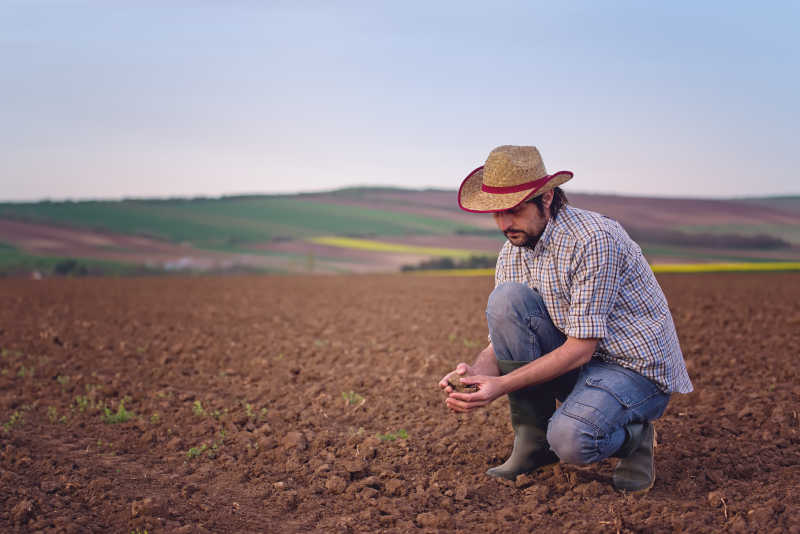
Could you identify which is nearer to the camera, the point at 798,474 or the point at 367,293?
the point at 798,474

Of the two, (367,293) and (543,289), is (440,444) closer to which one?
(543,289)

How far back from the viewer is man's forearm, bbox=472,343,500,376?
3307 mm

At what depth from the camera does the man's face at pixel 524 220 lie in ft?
9.70

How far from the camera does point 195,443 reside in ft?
14.3

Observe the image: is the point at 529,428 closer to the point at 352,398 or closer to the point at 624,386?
the point at 624,386

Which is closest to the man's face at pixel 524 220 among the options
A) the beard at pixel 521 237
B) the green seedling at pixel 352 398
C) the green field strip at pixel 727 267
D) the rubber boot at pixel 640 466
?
the beard at pixel 521 237

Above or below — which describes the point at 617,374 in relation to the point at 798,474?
above

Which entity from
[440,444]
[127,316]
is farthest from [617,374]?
[127,316]

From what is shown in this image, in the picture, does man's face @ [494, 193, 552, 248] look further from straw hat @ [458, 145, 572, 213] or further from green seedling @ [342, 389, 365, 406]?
green seedling @ [342, 389, 365, 406]

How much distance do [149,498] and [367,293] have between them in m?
12.4

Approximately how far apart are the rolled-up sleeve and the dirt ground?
803 millimetres

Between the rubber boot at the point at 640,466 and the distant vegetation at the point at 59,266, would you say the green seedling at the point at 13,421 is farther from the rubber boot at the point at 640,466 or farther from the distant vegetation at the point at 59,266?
the distant vegetation at the point at 59,266

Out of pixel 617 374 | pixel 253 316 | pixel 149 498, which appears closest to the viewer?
pixel 617 374

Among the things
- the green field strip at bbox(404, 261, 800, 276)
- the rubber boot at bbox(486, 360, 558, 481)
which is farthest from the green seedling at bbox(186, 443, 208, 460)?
the green field strip at bbox(404, 261, 800, 276)
